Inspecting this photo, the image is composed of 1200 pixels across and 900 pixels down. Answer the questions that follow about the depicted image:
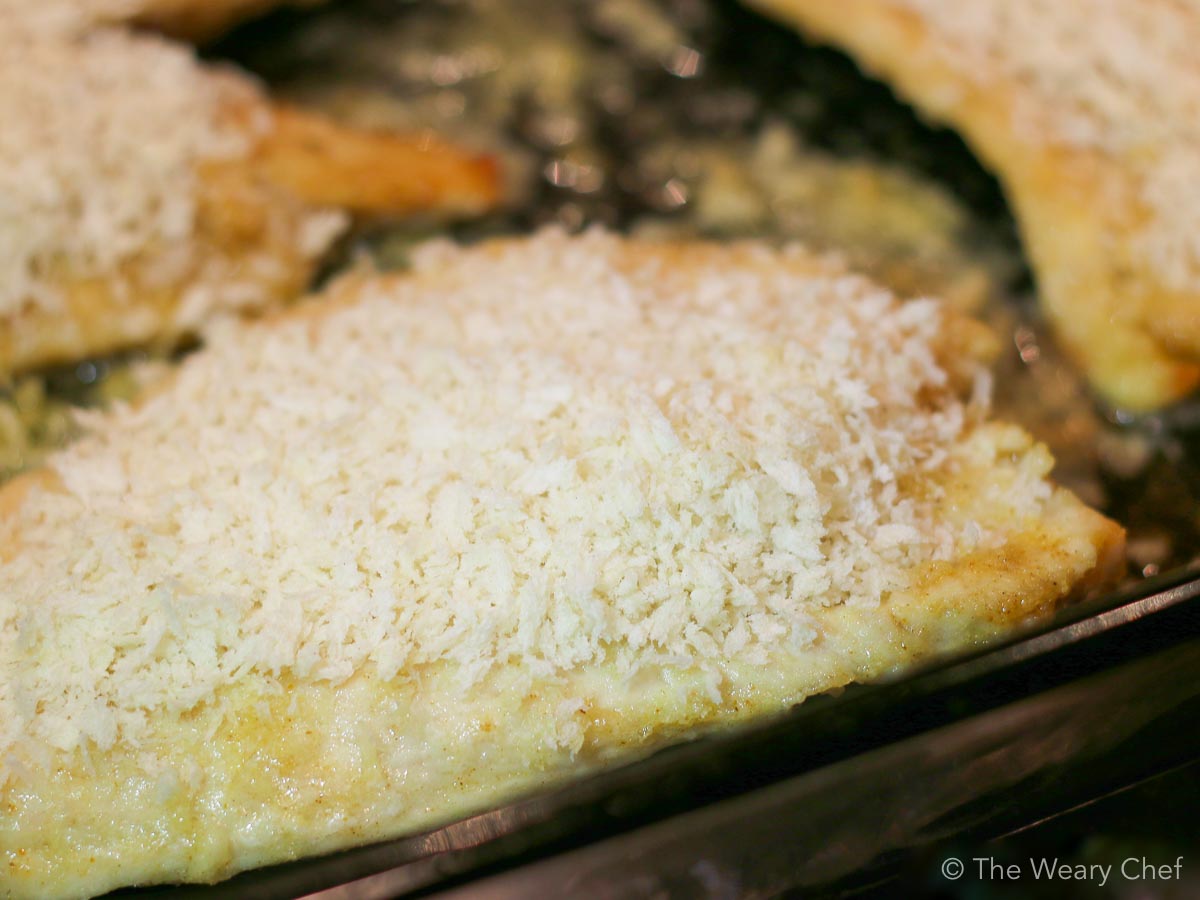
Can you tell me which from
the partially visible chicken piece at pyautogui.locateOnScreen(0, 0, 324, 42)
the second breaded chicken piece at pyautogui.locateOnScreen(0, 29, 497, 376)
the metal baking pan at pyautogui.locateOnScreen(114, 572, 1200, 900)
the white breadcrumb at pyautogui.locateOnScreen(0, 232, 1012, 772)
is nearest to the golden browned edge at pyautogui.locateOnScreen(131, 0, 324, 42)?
the partially visible chicken piece at pyautogui.locateOnScreen(0, 0, 324, 42)

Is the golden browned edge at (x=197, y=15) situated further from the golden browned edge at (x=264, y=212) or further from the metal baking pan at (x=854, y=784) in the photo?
the metal baking pan at (x=854, y=784)

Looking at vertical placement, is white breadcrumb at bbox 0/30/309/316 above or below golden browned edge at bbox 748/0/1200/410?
below

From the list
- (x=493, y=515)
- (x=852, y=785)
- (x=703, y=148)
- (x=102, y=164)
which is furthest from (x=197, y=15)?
(x=852, y=785)

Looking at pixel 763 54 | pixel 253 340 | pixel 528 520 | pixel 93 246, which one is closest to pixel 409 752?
pixel 528 520

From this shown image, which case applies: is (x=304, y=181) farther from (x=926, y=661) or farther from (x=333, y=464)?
(x=926, y=661)

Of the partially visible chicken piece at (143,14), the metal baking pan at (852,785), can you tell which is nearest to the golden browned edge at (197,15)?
the partially visible chicken piece at (143,14)

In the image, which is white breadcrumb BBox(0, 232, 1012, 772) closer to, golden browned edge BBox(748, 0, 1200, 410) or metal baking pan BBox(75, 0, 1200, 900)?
metal baking pan BBox(75, 0, 1200, 900)

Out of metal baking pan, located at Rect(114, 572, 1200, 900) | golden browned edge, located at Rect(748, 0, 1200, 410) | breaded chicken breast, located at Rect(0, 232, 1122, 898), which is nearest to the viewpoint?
metal baking pan, located at Rect(114, 572, 1200, 900)
